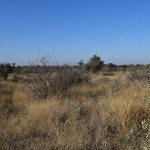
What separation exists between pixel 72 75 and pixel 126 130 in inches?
340

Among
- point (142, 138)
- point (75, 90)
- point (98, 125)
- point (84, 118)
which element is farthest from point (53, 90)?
point (142, 138)

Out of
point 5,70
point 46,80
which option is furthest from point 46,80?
point 5,70

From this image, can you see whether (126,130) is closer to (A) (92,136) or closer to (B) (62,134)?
(A) (92,136)

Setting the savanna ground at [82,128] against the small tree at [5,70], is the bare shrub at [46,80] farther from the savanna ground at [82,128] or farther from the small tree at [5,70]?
the small tree at [5,70]

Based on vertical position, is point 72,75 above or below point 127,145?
above

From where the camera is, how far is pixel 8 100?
1436 centimetres

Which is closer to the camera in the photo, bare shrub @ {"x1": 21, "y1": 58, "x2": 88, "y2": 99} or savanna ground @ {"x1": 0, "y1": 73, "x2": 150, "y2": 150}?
savanna ground @ {"x1": 0, "y1": 73, "x2": 150, "y2": 150}

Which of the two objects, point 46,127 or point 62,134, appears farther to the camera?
point 46,127

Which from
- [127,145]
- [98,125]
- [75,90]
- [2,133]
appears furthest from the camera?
[75,90]

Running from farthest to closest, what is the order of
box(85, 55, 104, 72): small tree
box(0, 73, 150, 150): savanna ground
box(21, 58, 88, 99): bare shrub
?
box(85, 55, 104, 72): small tree, box(21, 58, 88, 99): bare shrub, box(0, 73, 150, 150): savanna ground

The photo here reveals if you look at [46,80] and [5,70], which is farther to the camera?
[5,70]

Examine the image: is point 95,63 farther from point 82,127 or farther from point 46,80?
point 82,127

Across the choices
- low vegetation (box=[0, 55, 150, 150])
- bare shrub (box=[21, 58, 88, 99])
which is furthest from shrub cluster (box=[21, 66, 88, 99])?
low vegetation (box=[0, 55, 150, 150])

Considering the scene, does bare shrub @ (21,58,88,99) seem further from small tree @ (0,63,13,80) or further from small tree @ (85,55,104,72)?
small tree @ (85,55,104,72)
